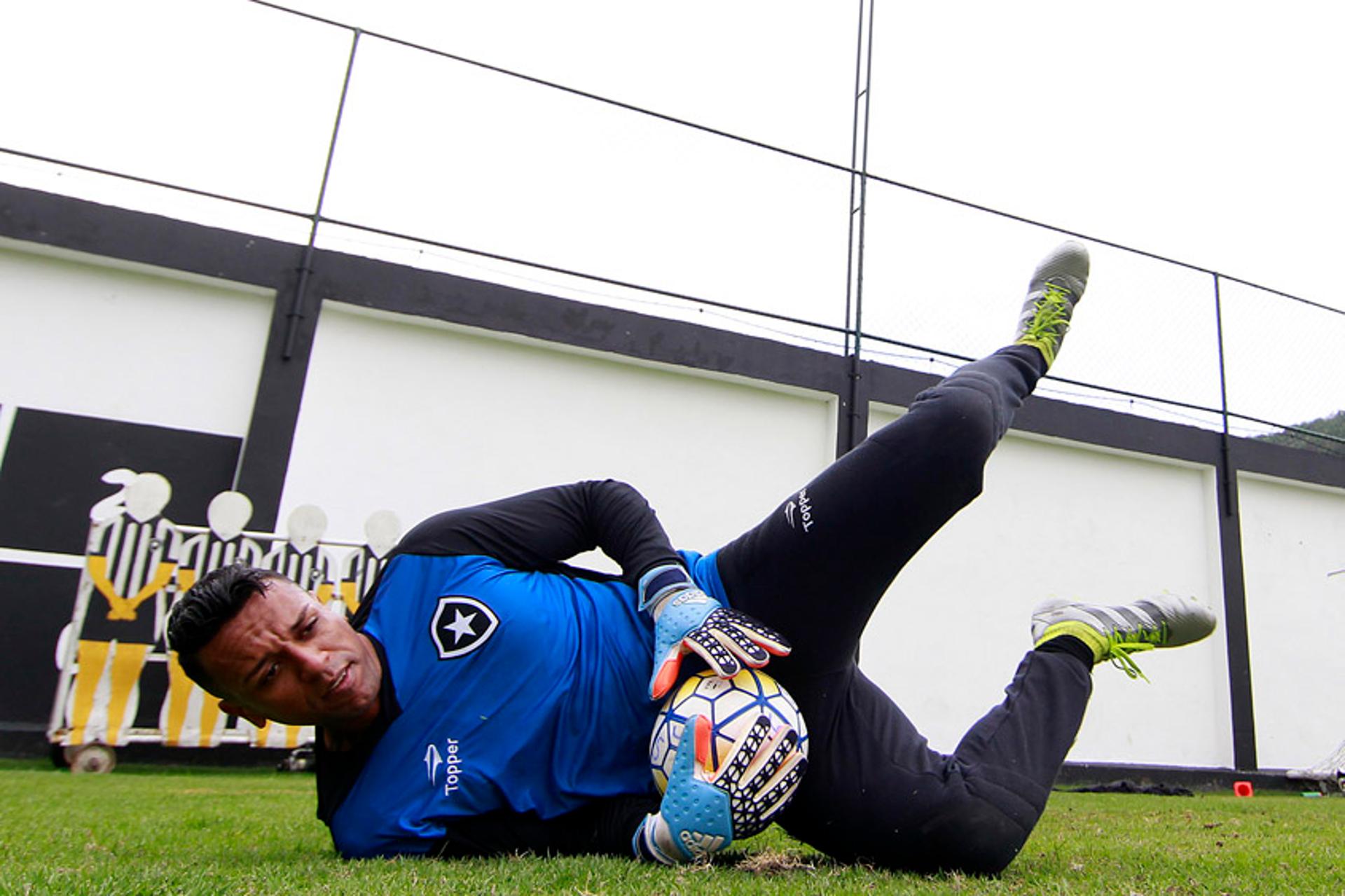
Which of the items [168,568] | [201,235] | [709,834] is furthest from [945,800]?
[201,235]

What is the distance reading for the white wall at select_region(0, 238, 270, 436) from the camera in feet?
16.8

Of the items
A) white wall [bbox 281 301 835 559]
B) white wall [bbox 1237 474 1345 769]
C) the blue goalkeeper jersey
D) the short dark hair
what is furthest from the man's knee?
white wall [bbox 1237 474 1345 769]

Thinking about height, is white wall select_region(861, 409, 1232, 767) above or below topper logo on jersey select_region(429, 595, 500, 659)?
above

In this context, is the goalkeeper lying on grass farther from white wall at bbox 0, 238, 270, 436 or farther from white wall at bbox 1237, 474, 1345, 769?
white wall at bbox 1237, 474, 1345, 769

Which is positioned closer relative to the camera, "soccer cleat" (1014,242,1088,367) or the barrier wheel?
"soccer cleat" (1014,242,1088,367)

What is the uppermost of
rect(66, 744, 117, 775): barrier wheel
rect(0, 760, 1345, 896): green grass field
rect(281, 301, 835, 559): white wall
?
rect(281, 301, 835, 559): white wall

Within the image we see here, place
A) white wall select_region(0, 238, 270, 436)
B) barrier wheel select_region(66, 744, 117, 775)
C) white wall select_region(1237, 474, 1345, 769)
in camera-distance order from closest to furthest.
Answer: barrier wheel select_region(66, 744, 117, 775) → white wall select_region(0, 238, 270, 436) → white wall select_region(1237, 474, 1345, 769)

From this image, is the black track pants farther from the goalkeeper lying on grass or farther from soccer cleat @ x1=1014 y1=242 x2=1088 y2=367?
soccer cleat @ x1=1014 y1=242 x2=1088 y2=367

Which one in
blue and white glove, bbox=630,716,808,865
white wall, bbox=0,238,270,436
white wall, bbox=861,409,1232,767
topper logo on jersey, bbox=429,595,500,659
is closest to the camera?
blue and white glove, bbox=630,716,808,865

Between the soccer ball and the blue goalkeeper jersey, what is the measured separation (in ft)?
0.47

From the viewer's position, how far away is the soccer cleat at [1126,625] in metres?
2.00

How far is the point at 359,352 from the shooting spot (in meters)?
5.70

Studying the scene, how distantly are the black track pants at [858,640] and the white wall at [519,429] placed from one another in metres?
4.28

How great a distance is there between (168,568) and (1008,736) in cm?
421
